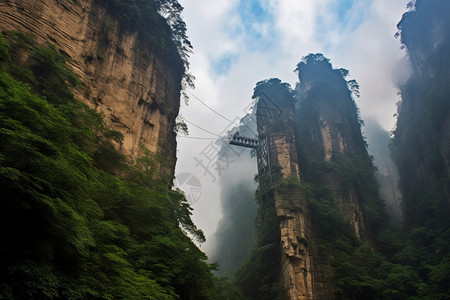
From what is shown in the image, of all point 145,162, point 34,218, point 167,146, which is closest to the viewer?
point 34,218

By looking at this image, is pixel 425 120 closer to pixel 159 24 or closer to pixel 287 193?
pixel 287 193

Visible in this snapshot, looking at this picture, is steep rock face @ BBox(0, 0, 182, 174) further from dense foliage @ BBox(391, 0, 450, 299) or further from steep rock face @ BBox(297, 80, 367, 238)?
dense foliage @ BBox(391, 0, 450, 299)

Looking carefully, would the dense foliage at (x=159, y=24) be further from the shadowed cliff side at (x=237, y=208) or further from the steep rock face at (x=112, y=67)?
the shadowed cliff side at (x=237, y=208)

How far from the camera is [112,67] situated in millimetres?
15992

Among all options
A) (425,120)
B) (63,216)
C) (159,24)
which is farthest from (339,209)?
(63,216)

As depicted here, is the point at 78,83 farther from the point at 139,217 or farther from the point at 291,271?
the point at 291,271

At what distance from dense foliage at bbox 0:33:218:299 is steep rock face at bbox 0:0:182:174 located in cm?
144

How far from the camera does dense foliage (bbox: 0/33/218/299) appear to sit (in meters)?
5.11

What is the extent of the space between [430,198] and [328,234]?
11.1m

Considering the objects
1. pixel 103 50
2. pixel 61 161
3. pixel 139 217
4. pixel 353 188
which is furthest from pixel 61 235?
pixel 353 188

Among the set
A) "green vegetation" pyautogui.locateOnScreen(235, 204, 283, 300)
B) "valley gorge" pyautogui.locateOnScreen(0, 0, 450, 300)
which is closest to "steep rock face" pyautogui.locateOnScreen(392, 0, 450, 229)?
"valley gorge" pyautogui.locateOnScreen(0, 0, 450, 300)

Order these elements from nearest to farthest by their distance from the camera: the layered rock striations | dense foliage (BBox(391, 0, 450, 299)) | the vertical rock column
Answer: the vertical rock column
the layered rock striations
dense foliage (BBox(391, 0, 450, 299))

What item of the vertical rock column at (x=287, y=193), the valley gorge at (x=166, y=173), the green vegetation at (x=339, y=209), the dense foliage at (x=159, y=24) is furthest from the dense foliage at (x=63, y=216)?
the green vegetation at (x=339, y=209)

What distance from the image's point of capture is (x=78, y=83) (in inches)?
469
